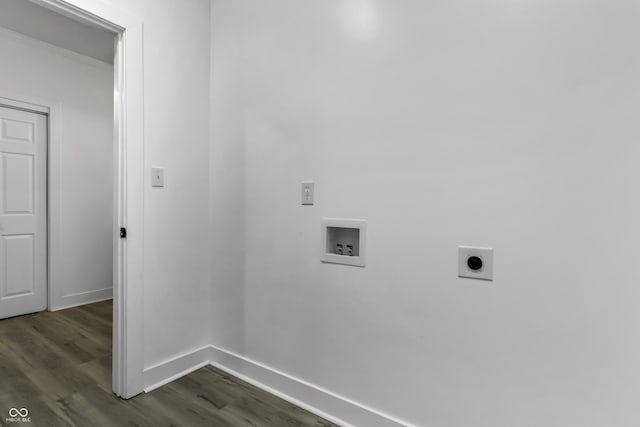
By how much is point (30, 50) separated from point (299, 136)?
3122 millimetres

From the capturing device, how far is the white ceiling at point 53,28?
2.53m

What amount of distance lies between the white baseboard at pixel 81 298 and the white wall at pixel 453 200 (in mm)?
2630

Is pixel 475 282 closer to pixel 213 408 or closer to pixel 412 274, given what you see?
pixel 412 274

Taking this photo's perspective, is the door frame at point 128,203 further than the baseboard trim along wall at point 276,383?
Yes

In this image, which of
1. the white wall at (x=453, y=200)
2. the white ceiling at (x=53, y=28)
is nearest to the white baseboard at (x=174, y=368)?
the white wall at (x=453, y=200)

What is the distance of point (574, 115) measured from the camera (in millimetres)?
1047

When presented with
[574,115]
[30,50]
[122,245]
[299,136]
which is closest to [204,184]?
[122,245]

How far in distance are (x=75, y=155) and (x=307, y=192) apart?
3.02 m

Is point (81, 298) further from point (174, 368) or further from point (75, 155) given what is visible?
point (174, 368)

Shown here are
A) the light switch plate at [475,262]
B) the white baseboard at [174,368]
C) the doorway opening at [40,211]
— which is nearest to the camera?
the light switch plate at [475,262]

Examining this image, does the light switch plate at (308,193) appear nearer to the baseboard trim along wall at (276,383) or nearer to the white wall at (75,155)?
the baseboard trim along wall at (276,383)

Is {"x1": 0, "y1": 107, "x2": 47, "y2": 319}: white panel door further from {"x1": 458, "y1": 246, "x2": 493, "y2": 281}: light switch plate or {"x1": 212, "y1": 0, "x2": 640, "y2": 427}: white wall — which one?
{"x1": 458, "y1": 246, "x2": 493, "y2": 281}: light switch plate

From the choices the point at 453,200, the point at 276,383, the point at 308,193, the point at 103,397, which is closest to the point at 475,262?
the point at 453,200

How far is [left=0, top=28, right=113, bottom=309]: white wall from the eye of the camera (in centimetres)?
297
